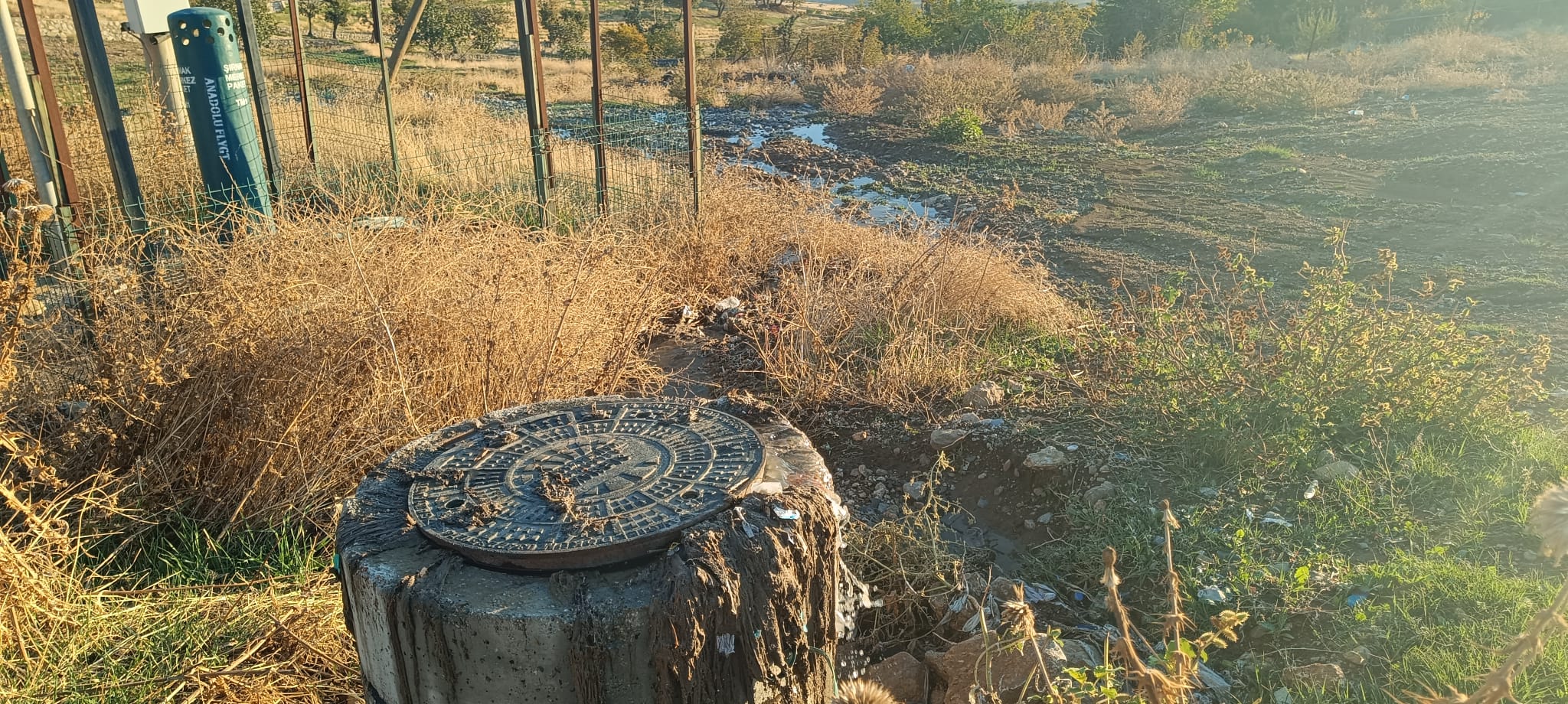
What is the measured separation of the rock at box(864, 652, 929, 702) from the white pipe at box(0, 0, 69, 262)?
4328mm

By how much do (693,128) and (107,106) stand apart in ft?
12.5

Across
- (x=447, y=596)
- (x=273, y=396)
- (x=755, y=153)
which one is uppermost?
(x=447, y=596)

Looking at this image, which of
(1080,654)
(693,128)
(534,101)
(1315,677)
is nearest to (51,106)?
Result: (534,101)

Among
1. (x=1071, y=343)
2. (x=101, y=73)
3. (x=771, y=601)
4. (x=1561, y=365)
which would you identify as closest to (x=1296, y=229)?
(x=1561, y=365)

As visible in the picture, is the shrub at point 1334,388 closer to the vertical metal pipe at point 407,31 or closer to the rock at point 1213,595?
the rock at point 1213,595

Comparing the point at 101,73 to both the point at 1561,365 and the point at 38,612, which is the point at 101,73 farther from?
the point at 1561,365

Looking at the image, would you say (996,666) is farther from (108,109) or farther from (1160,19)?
(1160,19)

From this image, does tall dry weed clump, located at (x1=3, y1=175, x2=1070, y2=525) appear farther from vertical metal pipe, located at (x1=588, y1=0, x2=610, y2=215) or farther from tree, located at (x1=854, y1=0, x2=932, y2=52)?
tree, located at (x1=854, y1=0, x2=932, y2=52)

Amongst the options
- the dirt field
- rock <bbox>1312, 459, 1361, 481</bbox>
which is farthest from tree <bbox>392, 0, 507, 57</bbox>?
rock <bbox>1312, 459, 1361, 481</bbox>

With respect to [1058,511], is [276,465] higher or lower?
higher

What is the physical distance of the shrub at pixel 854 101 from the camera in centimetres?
2038

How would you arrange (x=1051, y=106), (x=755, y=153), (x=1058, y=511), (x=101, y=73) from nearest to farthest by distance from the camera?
(x=1058, y=511), (x=101, y=73), (x=755, y=153), (x=1051, y=106)

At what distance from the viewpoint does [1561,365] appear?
555 centimetres

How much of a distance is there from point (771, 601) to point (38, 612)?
2.34 meters
